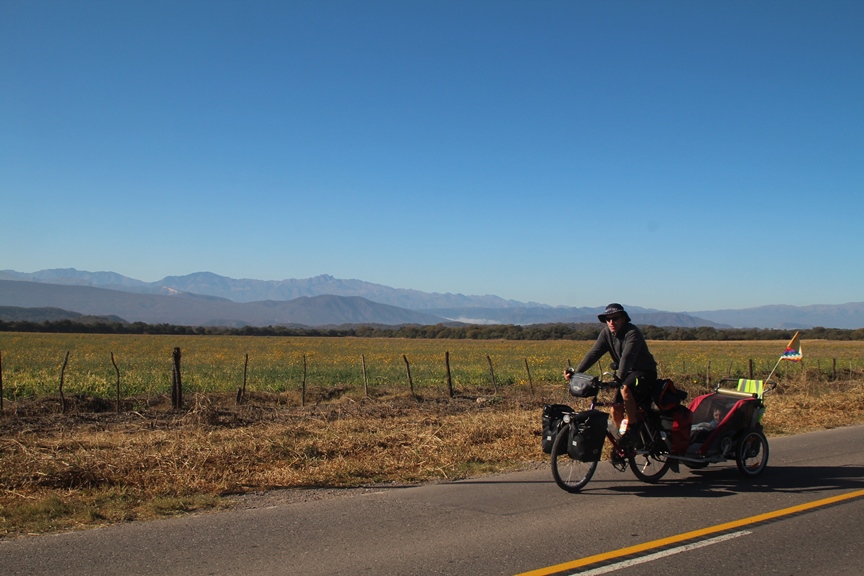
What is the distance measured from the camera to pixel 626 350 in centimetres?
783

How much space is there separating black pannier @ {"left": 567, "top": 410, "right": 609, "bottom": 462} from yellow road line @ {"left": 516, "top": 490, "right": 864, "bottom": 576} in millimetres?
1449

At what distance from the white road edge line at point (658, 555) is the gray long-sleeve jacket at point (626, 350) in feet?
7.04

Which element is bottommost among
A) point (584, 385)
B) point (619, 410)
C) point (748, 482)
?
point (748, 482)

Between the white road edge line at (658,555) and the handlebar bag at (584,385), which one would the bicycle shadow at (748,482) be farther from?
the white road edge line at (658,555)

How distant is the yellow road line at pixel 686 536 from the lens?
524 centimetres

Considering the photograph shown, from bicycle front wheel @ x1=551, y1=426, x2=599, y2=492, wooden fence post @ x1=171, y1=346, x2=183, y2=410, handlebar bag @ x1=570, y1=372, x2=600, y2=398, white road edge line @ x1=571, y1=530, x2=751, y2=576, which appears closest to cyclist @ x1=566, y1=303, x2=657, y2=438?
handlebar bag @ x1=570, y1=372, x2=600, y2=398

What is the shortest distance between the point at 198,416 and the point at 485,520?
8.65 m

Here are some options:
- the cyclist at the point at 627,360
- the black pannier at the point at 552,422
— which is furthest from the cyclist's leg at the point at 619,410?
the black pannier at the point at 552,422

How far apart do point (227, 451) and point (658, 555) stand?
20.6 feet

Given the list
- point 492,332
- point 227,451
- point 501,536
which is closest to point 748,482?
point 501,536

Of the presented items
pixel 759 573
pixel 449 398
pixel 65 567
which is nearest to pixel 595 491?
pixel 759 573

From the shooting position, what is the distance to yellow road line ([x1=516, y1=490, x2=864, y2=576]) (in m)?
5.24

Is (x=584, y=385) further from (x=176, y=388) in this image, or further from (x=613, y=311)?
(x=176, y=388)

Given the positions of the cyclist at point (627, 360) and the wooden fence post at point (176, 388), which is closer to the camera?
the cyclist at point (627, 360)
